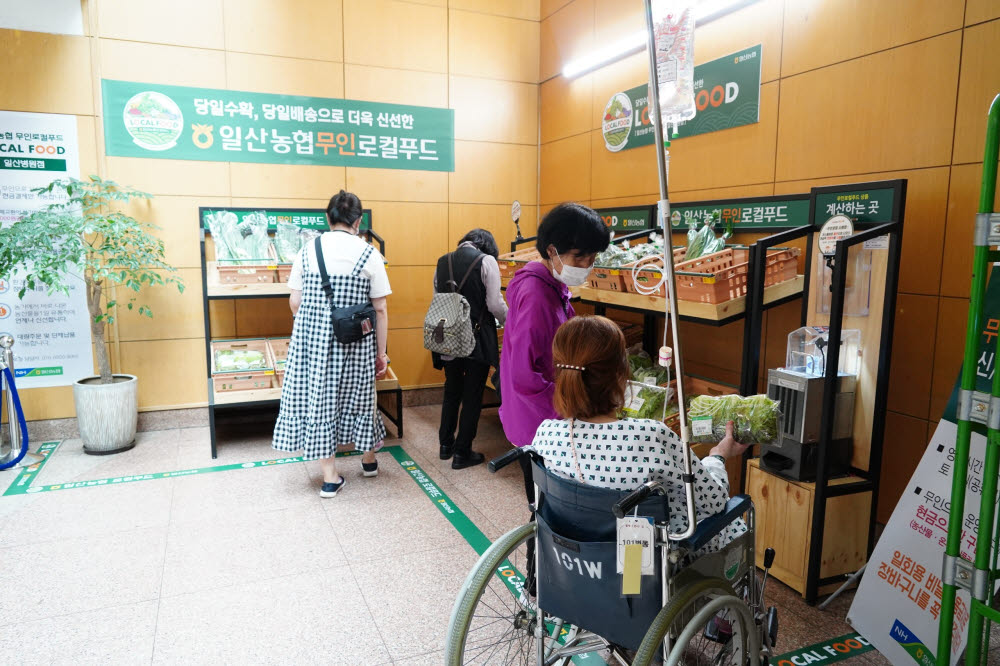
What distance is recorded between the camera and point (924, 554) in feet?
7.54

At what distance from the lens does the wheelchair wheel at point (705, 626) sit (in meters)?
1.53

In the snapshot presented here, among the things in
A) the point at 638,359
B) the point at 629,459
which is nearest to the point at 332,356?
the point at 638,359

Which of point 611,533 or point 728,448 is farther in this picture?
point 728,448

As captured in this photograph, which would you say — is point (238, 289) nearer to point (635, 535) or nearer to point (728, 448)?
point (728, 448)

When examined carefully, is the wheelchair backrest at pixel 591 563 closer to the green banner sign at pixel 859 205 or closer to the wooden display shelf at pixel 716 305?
the wooden display shelf at pixel 716 305

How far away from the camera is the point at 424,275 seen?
5.77m

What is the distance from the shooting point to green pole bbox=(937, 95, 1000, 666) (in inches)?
60.6

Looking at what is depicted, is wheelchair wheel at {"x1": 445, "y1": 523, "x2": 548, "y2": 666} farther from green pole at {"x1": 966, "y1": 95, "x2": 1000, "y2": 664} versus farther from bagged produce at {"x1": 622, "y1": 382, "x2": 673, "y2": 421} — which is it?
green pole at {"x1": 966, "y1": 95, "x2": 1000, "y2": 664}

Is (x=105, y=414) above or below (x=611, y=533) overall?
below

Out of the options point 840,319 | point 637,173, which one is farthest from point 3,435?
point 840,319

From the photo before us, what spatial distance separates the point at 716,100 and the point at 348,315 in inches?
98.2

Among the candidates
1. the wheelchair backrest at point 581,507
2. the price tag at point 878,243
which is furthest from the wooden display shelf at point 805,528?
the wheelchair backrest at point 581,507

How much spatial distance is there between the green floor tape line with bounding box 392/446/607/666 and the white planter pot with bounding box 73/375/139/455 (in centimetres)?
181

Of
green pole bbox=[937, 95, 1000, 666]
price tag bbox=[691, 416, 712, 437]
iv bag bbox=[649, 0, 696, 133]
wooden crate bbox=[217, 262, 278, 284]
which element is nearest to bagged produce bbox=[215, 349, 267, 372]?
wooden crate bbox=[217, 262, 278, 284]
